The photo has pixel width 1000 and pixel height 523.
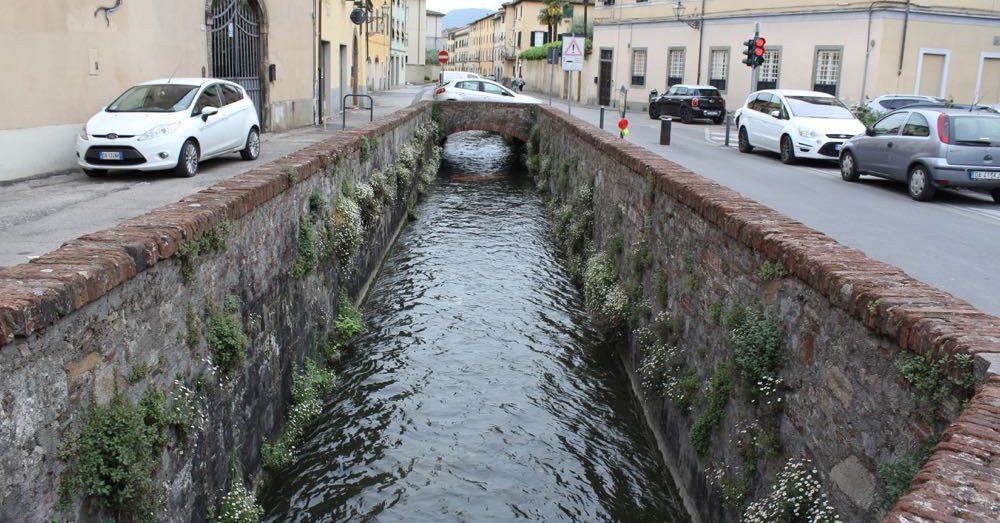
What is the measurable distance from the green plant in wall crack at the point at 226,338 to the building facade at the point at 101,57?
827 cm

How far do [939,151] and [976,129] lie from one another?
Answer: 804 mm

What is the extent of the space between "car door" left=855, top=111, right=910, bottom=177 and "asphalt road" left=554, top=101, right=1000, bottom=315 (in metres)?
0.42

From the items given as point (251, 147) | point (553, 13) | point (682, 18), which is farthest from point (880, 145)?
point (553, 13)

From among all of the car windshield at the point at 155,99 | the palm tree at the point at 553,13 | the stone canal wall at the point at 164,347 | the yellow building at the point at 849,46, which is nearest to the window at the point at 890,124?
the stone canal wall at the point at 164,347

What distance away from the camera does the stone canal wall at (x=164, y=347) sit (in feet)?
11.4

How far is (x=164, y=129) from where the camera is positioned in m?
12.7

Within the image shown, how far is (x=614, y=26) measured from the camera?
4712 centimetres

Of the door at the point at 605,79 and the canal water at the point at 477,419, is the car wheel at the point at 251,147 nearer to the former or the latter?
the canal water at the point at 477,419

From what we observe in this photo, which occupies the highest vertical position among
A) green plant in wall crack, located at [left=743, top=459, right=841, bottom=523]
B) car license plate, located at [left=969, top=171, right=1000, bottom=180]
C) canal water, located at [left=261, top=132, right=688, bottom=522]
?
car license plate, located at [left=969, top=171, right=1000, bottom=180]

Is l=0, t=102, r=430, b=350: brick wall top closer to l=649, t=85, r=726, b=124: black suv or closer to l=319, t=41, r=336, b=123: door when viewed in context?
l=319, t=41, r=336, b=123: door

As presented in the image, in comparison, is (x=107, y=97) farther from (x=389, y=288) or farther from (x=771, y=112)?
(x=771, y=112)

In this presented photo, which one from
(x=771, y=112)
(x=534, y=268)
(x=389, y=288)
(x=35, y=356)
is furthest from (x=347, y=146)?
(x=771, y=112)

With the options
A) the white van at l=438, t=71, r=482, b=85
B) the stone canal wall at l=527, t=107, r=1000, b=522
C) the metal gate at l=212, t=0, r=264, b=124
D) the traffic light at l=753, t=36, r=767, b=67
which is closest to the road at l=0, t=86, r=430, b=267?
the metal gate at l=212, t=0, r=264, b=124

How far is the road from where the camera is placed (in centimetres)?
856
